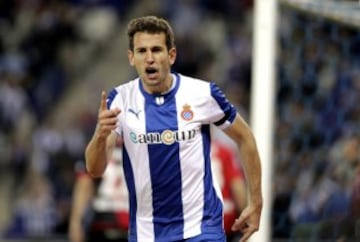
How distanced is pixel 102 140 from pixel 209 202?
0.74 meters

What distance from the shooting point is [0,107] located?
17.8 meters

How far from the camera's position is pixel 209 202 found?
22.0 feet

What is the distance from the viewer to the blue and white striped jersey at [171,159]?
6.61 m

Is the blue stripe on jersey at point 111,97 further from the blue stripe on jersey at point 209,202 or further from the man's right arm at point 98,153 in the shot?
the blue stripe on jersey at point 209,202

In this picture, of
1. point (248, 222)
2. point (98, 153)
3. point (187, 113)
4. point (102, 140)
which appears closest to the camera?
point (102, 140)

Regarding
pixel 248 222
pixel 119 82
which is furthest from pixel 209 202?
pixel 119 82

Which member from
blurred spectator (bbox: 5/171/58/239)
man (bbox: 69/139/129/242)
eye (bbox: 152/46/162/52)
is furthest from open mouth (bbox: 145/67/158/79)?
blurred spectator (bbox: 5/171/58/239)

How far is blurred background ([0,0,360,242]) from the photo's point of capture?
417 inches

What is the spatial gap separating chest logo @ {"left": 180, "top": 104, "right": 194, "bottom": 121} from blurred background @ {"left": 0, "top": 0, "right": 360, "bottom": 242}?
3.19m

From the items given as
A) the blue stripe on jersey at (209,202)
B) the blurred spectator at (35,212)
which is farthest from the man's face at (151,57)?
the blurred spectator at (35,212)

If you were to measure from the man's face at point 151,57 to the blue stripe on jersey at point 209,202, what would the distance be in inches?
16.5

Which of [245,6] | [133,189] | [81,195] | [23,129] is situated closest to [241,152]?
[133,189]

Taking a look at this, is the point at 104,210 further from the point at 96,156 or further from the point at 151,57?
the point at 151,57

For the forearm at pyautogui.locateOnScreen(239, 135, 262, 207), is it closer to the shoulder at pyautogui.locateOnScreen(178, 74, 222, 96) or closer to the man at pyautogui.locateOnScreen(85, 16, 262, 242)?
the man at pyautogui.locateOnScreen(85, 16, 262, 242)
